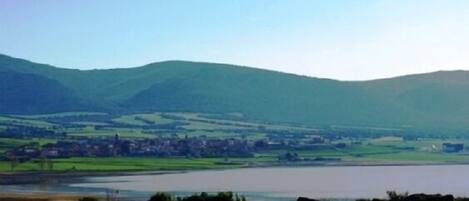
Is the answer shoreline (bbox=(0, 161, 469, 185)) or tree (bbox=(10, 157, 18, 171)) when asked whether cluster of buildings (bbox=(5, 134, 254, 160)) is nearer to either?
tree (bbox=(10, 157, 18, 171))

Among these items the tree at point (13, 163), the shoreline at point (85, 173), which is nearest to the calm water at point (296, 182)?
the shoreline at point (85, 173)

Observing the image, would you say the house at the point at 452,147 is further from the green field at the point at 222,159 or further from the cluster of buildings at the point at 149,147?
the cluster of buildings at the point at 149,147

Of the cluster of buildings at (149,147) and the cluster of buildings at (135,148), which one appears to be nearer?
the cluster of buildings at (135,148)

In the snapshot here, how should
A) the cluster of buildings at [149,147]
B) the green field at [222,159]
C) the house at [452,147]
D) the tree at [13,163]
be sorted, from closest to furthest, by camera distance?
the tree at [13,163] → the green field at [222,159] → the cluster of buildings at [149,147] → the house at [452,147]

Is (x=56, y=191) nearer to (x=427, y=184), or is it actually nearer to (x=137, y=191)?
(x=137, y=191)

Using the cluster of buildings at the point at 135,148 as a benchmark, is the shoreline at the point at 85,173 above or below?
below

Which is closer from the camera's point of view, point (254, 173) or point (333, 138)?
point (254, 173)

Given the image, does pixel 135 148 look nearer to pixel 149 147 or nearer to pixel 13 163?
pixel 149 147

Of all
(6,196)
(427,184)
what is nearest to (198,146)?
(427,184)
